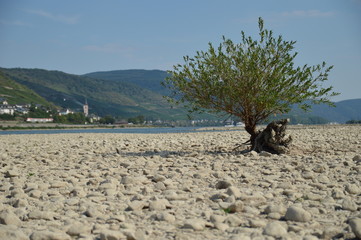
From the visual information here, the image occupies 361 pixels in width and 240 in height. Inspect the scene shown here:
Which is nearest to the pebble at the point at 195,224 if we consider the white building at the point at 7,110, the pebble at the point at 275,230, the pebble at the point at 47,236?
the pebble at the point at 275,230

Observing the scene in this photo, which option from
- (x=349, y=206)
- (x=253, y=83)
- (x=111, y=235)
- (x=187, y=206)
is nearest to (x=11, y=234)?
(x=111, y=235)

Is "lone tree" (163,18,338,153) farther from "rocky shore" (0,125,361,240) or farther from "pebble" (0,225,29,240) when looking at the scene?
"pebble" (0,225,29,240)

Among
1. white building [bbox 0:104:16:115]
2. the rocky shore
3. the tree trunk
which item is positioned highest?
white building [bbox 0:104:16:115]

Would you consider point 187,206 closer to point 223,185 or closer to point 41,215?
A: point 223,185

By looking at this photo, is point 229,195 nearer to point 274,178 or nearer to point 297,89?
point 274,178

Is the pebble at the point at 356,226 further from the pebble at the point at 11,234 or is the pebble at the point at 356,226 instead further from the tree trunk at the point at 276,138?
the tree trunk at the point at 276,138

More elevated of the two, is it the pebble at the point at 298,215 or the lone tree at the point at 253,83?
the lone tree at the point at 253,83

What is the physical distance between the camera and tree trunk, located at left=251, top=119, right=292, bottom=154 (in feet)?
54.9

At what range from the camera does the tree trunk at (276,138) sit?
1673 cm

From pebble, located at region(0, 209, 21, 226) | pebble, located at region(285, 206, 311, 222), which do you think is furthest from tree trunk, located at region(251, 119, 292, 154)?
pebble, located at region(0, 209, 21, 226)

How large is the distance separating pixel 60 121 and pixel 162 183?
6645 inches

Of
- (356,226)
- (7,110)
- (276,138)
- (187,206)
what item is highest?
(7,110)

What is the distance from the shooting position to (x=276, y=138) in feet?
55.4

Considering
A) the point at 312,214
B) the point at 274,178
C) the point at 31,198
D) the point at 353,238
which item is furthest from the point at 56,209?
the point at 274,178
